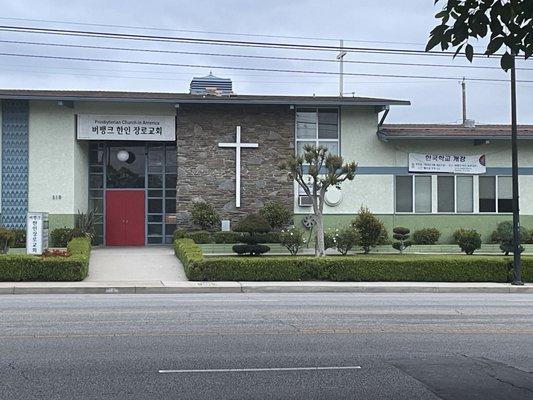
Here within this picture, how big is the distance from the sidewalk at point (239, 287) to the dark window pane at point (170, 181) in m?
13.4

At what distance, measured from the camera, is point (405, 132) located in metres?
33.2

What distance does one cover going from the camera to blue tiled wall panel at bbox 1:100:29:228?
30.8 metres

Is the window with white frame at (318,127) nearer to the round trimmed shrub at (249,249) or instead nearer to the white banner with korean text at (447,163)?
the white banner with korean text at (447,163)

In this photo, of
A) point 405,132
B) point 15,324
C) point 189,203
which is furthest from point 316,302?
point 405,132

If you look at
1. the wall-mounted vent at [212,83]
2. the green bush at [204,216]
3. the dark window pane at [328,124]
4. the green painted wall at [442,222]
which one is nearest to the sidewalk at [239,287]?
the green bush at [204,216]

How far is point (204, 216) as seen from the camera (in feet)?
102

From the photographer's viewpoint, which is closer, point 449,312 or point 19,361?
point 19,361

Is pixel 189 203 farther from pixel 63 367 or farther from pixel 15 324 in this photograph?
pixel 63 367

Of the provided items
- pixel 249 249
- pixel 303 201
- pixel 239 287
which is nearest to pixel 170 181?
pixel 303 201

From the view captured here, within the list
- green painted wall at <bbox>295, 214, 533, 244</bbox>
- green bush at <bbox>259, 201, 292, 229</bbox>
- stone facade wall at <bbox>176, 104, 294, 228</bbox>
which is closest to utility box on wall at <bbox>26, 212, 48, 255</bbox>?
stone facade wall at <bbox>176, 104, 294, 228</bbox>

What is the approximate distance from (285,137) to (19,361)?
79.3 ft

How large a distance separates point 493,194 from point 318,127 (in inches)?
343

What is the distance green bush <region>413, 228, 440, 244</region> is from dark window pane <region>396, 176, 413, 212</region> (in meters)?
1.27

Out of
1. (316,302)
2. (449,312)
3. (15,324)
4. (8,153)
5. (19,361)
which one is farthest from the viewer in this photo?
(8,153)
